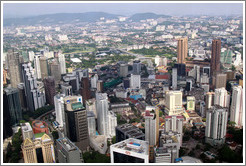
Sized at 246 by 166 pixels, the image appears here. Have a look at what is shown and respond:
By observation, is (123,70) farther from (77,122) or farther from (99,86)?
(77,122)

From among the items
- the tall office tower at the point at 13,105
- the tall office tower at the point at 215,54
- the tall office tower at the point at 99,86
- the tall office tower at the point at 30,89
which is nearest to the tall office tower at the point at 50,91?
the tall office tower at the point at 30,89

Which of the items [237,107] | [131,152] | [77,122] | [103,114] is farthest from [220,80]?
[131,152]

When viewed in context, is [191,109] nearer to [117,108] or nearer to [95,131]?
[117,108]

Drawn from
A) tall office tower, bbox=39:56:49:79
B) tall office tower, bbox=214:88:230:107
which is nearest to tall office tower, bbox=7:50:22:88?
tall office tower, bbox=39:56:49:79

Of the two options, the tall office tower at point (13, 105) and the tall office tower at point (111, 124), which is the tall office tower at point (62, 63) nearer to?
the tall office tower at point (13, 105)

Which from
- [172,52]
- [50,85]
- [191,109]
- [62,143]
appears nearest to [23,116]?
[50,85]

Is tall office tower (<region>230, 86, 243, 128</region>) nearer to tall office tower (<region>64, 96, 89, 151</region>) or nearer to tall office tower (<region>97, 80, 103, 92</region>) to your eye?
tall office tower (<region>64, 96, 89, 151</region>)
